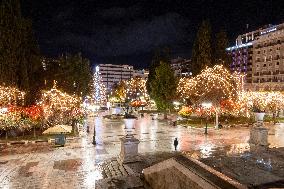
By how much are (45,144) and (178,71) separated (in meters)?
151

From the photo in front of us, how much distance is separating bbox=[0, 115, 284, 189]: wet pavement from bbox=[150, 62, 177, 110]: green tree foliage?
17910mm

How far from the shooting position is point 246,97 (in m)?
48.4

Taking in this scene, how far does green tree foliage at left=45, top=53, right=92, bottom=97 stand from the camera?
5232 cm

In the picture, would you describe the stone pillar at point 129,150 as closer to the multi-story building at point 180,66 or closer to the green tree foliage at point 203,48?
the green tree foliage at point 203,48

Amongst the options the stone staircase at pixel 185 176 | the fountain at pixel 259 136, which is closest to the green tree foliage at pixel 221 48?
the fountain at pixel 259 136

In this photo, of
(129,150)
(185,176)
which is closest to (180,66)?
(129,150)

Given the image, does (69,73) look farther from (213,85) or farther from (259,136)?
(259,136)

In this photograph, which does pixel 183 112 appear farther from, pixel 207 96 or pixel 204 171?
pixel 204 171

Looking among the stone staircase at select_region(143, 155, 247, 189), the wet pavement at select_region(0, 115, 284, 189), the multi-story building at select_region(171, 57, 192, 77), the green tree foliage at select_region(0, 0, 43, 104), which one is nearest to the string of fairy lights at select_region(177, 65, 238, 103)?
the wet pavement at select_region(0, 115, 284, 189)

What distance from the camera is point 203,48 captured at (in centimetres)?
4800

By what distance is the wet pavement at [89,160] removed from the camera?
15836 millimetres

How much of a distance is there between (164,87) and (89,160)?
30.4 metres

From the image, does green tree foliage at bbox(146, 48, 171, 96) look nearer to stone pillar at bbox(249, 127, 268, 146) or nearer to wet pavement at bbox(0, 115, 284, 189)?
wet pavement at bbox(0, 115, 284, 189)

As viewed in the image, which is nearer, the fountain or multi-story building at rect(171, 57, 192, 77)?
the fountain
